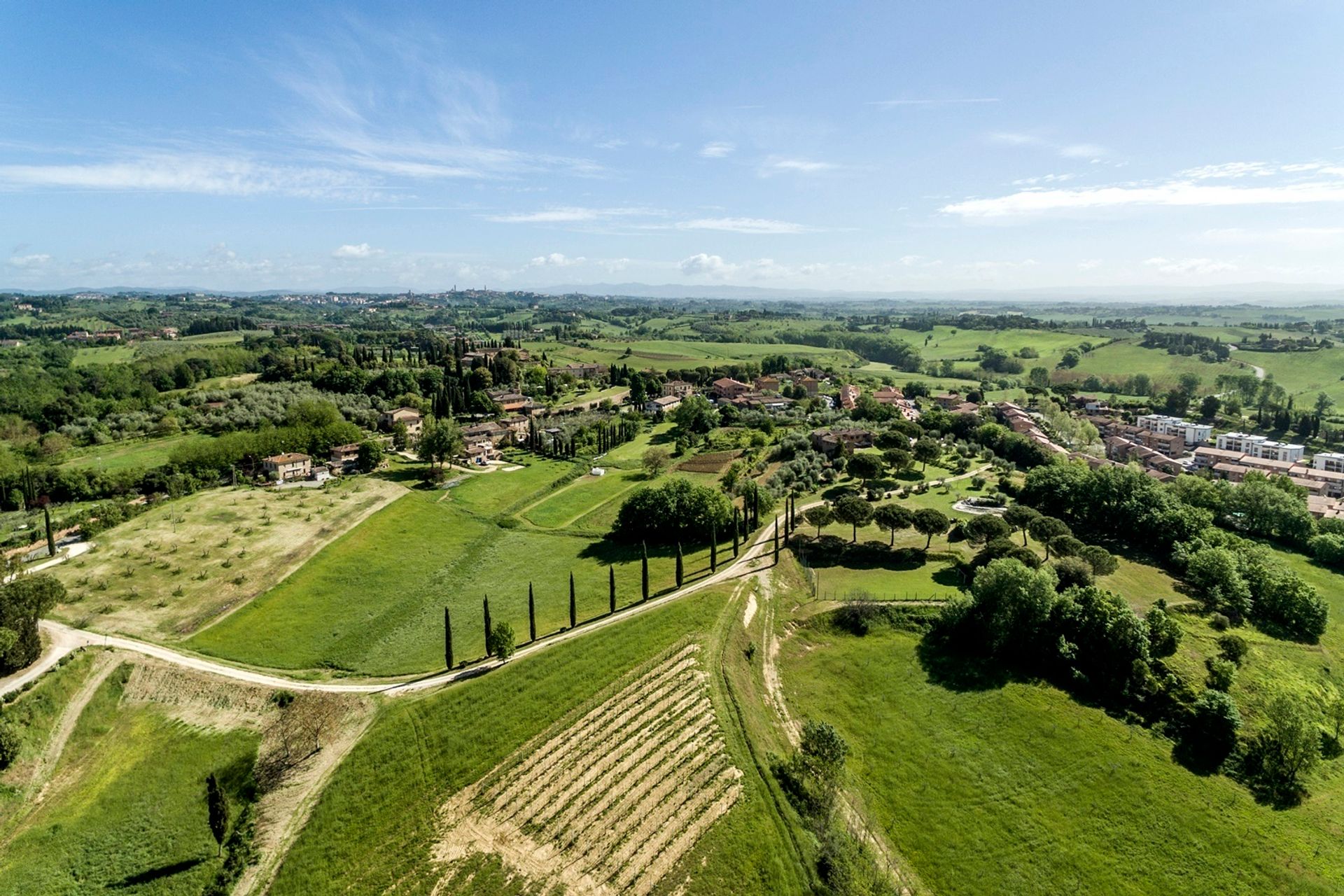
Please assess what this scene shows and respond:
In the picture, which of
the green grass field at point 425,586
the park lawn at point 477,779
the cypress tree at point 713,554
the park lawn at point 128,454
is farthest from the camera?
the park lawn at point 128,454

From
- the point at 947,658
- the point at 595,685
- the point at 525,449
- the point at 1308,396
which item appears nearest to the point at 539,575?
the point at 595,685

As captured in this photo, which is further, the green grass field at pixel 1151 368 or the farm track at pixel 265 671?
the green grass field at pixel 1151 368

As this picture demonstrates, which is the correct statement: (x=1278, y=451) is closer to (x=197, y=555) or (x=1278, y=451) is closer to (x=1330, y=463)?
(x=1330, y=463)

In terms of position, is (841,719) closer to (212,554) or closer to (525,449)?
(212,554)

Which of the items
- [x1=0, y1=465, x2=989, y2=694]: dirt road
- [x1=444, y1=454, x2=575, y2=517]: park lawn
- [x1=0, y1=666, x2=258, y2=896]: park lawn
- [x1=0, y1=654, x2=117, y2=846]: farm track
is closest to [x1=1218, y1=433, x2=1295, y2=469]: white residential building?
[x1=0, y1=465, x2=989, y2=694]: dirt road

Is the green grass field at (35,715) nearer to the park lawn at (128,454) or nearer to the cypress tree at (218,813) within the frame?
the cypress tree at (218,813)

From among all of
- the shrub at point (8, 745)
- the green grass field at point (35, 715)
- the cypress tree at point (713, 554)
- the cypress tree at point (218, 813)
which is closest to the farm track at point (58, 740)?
the green grass field at point (35, 715)

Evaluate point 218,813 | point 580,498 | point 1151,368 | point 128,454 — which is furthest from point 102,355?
point 1151,368
